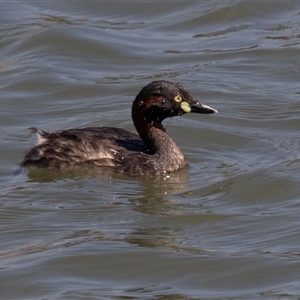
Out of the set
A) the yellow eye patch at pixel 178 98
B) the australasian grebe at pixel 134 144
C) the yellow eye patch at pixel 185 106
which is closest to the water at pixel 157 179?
the australasian grebe at pixel 134 144

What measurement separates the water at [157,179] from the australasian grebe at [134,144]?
15 centimetres

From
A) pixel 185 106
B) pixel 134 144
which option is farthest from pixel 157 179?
pixel 185 106

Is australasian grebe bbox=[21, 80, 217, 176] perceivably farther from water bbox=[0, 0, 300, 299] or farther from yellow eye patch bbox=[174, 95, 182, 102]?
water bbox=[0, 0, 300, 299]

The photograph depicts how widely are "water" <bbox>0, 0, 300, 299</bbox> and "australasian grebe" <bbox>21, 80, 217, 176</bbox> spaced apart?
15 centimetres

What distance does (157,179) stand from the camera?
33.4 feet

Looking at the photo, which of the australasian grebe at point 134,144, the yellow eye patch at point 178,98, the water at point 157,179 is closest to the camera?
the water at point 157,179

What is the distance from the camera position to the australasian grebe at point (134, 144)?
403 inches

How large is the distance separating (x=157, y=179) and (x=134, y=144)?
22.0 inches

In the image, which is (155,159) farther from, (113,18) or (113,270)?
(113,18)

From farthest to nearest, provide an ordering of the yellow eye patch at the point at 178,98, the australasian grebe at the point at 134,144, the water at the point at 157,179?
the yellow eye patch at the point at 178,98, the australasian grebe at the point at 134,144, the water at the point at 157,179

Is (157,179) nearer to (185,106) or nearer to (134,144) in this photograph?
(134,144)

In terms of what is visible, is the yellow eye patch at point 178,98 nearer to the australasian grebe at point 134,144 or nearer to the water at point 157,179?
the australasian grebe at point 134,144

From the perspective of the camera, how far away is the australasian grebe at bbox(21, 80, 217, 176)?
10.2 m

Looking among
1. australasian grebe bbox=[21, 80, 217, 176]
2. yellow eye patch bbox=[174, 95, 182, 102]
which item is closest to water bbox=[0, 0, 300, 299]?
australasian grebe bbox=[21, 80, 217, 176]
